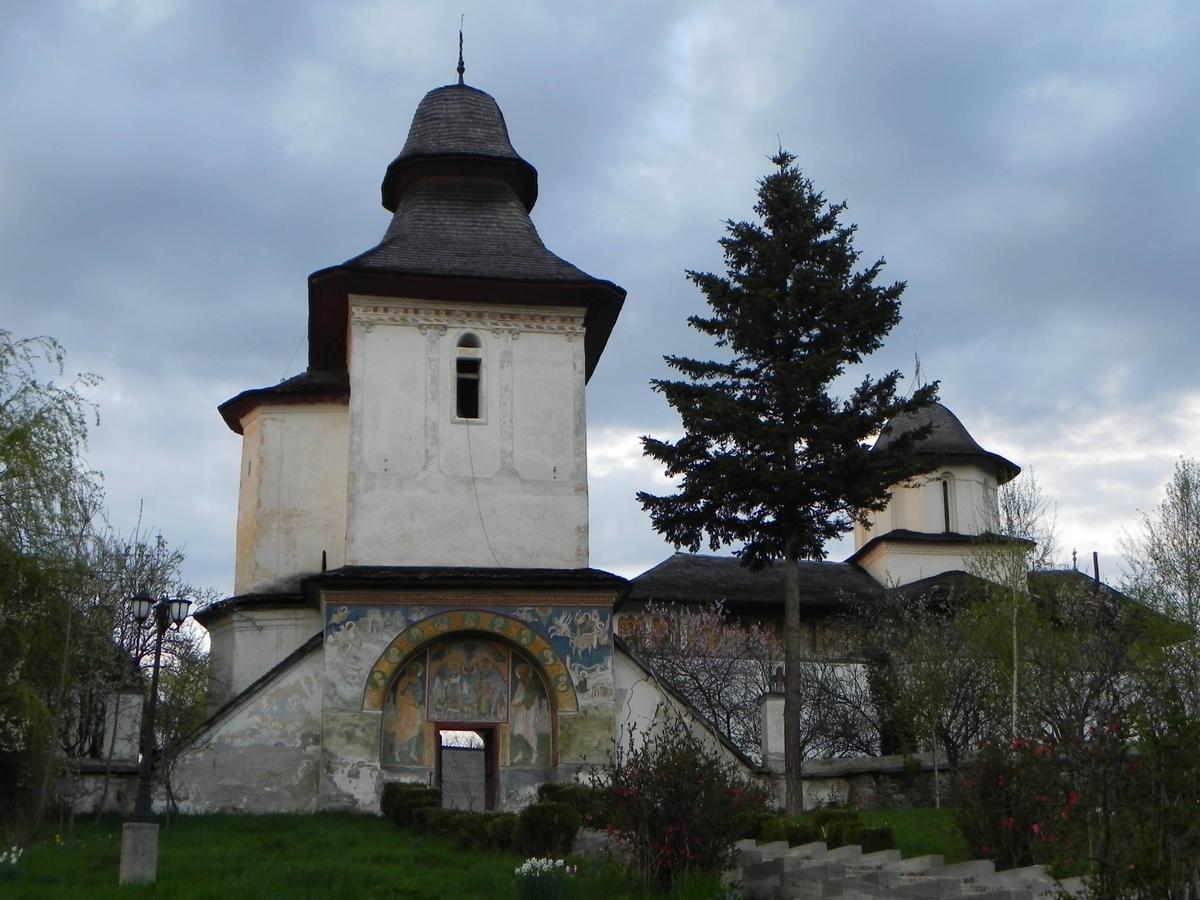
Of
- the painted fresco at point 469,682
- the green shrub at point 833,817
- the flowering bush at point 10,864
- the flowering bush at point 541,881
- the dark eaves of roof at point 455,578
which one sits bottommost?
the flowering bush at point 541,881

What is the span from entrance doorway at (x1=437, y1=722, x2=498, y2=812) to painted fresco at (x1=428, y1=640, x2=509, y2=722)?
227mm

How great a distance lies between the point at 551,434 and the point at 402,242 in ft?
14.9

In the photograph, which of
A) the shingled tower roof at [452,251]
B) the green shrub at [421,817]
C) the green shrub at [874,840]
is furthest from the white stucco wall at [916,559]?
the green shrub at [874,840]

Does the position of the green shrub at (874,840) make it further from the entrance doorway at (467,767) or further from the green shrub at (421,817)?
the entrance doorway at (467,767)

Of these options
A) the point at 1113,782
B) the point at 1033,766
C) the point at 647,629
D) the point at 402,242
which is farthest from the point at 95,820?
the point at 647,629

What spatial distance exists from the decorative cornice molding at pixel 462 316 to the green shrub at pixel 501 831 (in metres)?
10.9

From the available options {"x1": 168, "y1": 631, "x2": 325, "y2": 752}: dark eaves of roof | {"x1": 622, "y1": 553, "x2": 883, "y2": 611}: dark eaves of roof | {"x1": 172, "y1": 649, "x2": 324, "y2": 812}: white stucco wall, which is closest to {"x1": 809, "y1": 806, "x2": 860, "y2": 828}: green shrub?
{"x1": 172, "y1": 649, "x2": 324, "y2": 812}: white stucco wall

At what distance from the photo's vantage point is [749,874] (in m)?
15.0

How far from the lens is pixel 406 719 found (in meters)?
24.7

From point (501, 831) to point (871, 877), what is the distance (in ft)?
20.5

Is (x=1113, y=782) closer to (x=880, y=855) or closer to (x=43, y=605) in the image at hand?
(x=880, y=855)

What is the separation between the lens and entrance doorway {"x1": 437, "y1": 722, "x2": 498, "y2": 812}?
24.9m

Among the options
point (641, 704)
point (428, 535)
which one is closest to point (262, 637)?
point (428, 535)

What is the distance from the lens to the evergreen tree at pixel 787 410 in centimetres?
2394
